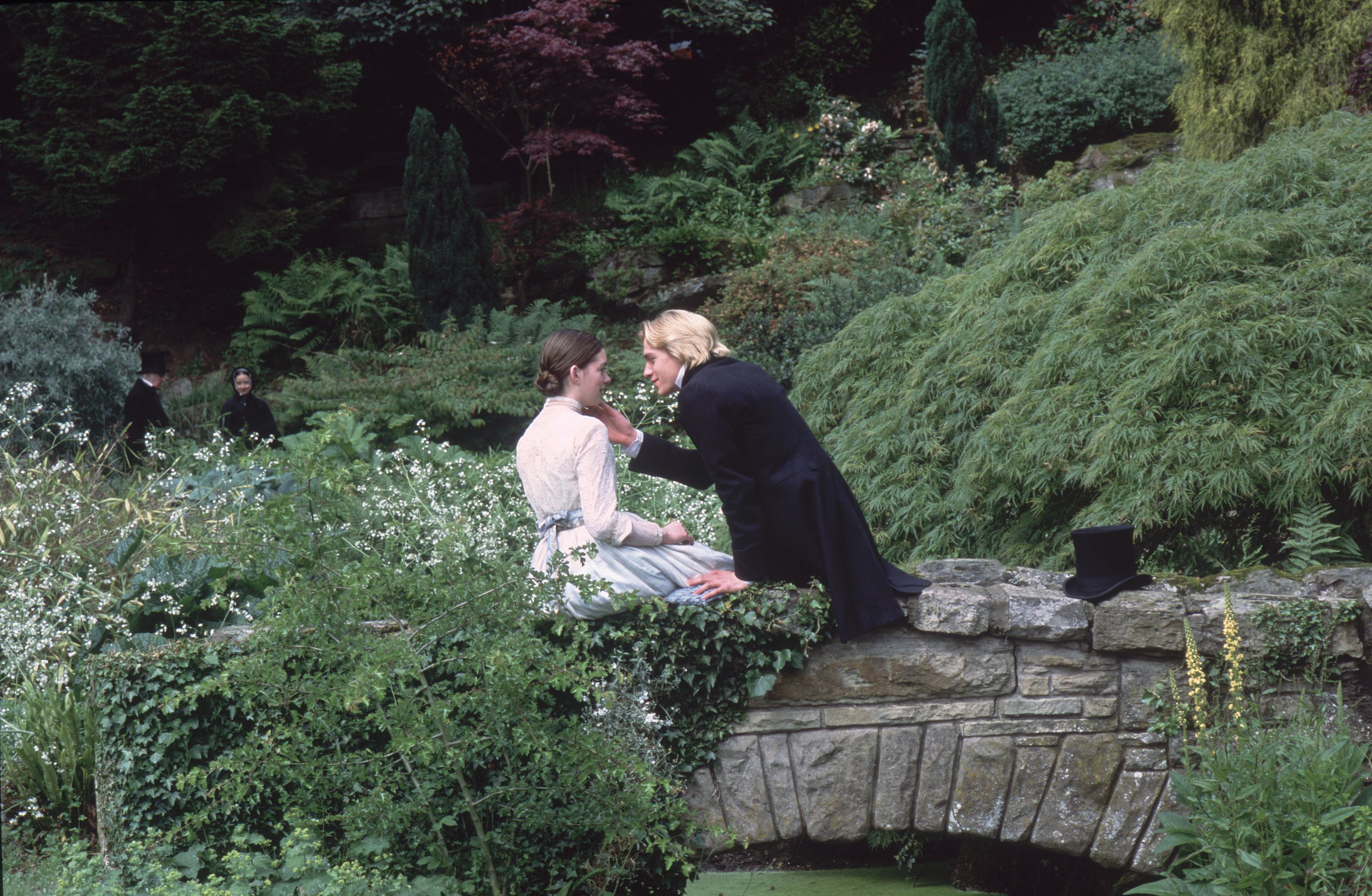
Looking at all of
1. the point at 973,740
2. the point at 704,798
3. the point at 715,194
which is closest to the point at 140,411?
the point at 704,798

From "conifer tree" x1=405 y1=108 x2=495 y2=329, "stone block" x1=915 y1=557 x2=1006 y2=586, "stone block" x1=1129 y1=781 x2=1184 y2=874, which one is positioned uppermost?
"conifer tree" x1=405 y1=108 x2=495 y2=329

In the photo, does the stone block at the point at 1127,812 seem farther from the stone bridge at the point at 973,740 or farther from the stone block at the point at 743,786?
the stone block at the point at 743,786

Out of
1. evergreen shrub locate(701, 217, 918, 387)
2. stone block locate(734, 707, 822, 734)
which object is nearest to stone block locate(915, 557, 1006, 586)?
stone block locate(734, 707, 822, 734)

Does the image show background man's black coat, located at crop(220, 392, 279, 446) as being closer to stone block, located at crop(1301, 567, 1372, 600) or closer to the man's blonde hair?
the man's blonde hair

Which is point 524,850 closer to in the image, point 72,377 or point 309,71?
point 72,377

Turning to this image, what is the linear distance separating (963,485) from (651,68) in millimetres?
10961

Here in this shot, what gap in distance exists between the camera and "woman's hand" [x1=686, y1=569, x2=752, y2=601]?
350cm

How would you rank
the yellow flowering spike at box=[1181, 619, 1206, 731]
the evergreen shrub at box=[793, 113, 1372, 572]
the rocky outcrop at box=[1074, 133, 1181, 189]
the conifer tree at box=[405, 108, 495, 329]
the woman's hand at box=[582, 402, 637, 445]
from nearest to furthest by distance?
the yellow flowering spike at box=[1181, 619, 1206, 731] < the woman's hand at box=[582, 402, 637, 445] < the evergreen shrub at box=[793, 113, 1372, 572] < the rocky outcrop at box=[1074, 133, 1181, 189] < the conifer tree at box=[405, 108, 495, 329]

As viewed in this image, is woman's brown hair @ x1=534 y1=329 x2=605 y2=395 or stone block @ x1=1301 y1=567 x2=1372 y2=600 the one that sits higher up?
woman's brown hair @ x1=534 y1=329 x2=605 y2=395

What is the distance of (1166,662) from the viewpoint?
3.48 m

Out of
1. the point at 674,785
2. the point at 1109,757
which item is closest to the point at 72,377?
the point at 674,785

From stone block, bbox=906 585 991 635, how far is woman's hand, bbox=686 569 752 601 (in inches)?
23.3

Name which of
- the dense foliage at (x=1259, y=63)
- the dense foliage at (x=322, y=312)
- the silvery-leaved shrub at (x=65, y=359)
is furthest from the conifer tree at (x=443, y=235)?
the dense foliage at (x=1259, y=63)

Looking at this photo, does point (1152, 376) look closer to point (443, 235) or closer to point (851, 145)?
point (443, 235)
